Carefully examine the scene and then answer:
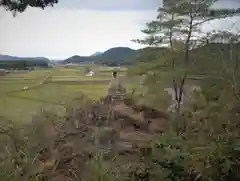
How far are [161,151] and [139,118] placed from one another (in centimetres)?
119

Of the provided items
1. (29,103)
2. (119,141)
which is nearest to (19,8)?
(29,103)

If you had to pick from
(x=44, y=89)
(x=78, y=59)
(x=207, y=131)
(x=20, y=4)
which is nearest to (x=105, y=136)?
(x=207, y=131)

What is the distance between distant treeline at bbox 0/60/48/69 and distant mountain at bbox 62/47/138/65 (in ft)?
0.66

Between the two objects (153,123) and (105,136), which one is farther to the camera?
(153,123)

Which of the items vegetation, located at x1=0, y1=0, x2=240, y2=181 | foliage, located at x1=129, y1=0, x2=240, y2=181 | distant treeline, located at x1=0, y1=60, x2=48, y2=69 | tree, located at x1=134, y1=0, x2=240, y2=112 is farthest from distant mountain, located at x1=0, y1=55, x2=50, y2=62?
foliage, located at x1=129, y1=0, x2=240, y2=181

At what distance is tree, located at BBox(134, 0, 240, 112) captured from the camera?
3605 mm

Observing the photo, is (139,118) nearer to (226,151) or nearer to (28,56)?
(28,56)

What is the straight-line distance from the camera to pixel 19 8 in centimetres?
309

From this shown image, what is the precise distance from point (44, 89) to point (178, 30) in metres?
1.60

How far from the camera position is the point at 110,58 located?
11.0ft

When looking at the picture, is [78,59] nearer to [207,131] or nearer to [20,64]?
[20,64]

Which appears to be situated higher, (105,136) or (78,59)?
(78,59)

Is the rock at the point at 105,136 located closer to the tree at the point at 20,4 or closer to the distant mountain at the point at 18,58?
the distant mountain at the point at 18,58

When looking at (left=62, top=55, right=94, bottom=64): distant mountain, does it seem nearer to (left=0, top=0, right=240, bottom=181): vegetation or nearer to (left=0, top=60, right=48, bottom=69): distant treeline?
(left=0, top=0, right=240, bottom=181): vegetation
